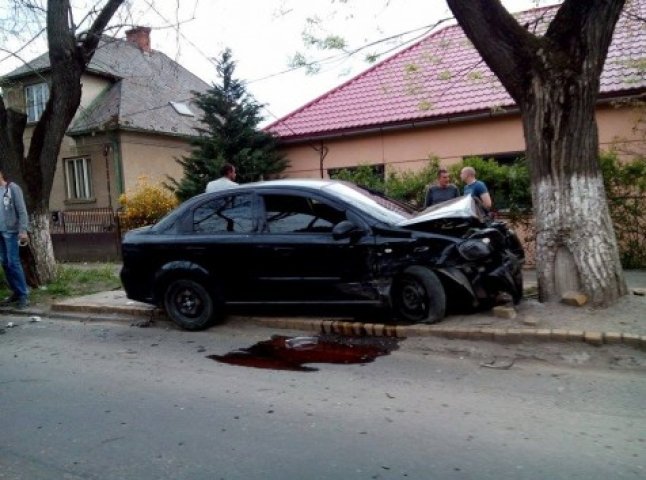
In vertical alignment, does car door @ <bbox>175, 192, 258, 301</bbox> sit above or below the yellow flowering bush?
below

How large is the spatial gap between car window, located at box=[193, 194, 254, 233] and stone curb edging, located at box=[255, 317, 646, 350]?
1.25 meters

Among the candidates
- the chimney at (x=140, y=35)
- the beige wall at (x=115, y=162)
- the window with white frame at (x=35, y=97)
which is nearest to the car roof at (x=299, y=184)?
the chimney at (x=140, y=35)

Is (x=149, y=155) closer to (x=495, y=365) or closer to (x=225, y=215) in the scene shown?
(x=225, y=215)

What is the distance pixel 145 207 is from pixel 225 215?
8.80 metres

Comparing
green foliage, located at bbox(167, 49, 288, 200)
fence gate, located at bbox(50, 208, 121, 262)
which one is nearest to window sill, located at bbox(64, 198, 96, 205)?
fence gate, located at bbox(50, 208, 121, 262)

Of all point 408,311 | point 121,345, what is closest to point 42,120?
point 121,345

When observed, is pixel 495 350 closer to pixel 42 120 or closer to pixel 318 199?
pixel 318 199

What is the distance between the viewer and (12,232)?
8.60 m

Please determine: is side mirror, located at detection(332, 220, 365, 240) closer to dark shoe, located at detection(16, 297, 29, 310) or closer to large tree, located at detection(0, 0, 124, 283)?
dark shoe, located at detection(16, 297, 29, 310)

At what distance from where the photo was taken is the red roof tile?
37.3 ft

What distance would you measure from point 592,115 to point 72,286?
329 inches

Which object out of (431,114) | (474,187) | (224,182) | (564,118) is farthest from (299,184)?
(431,114)

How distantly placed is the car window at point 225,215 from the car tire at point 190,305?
684mm

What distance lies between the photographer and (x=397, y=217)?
6.31m
